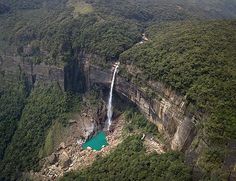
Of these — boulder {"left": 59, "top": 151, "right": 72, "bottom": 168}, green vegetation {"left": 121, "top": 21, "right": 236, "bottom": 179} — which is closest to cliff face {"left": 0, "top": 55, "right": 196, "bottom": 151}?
green vegetation {"left": 121, "top": 21, "right": 236, "bottom": 179}

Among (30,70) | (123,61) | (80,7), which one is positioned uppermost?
(123,61)

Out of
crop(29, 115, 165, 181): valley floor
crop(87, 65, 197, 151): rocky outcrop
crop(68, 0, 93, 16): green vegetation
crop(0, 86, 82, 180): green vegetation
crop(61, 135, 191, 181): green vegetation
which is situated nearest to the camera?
crop(61, 135, 191, 181): green vegetation

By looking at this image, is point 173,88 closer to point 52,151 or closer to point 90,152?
point 90,152

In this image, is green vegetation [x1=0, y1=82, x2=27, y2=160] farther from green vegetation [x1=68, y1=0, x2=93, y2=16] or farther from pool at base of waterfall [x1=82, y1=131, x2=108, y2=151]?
green vegetation [x1=68, y1=0, x2=93, y2=16]

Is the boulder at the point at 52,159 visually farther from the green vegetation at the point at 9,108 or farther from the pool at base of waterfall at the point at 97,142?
the green vegetation at the point at 9,108

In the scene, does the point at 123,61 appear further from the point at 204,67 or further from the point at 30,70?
the point at 30,70

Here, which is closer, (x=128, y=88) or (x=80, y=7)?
(x=128, y=88)

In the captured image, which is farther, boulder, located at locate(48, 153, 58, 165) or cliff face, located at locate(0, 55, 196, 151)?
boulder, located at locate(48, 153, 58, 165)

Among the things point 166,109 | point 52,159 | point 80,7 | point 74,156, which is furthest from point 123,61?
point 80,7
